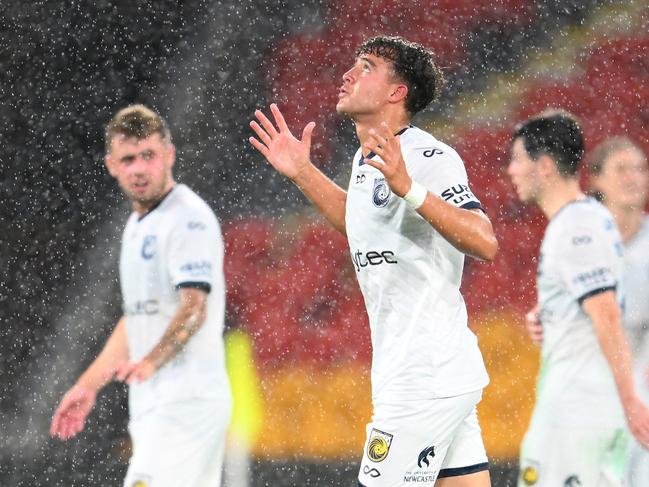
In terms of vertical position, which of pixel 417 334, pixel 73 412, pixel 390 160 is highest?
pixel 390 160

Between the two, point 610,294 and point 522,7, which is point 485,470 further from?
point 522,7

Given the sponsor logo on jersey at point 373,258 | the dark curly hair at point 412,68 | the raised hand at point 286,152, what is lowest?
the sponsor logo on jersey at point 373,258

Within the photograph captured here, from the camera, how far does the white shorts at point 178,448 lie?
149 inches

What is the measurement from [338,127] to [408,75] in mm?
3662

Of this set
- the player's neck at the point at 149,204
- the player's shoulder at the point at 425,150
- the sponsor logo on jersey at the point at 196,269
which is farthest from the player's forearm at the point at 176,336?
the player's shoulder at the point at 425,150

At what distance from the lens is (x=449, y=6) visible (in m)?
6.81

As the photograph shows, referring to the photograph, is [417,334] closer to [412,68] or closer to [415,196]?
[415,196]

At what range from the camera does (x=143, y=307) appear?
423 centimetres

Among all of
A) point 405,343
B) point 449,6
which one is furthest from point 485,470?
point 449,6

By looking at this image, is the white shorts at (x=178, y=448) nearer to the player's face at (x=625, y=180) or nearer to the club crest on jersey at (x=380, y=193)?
the club crest on jersey at (x=380, y=193)

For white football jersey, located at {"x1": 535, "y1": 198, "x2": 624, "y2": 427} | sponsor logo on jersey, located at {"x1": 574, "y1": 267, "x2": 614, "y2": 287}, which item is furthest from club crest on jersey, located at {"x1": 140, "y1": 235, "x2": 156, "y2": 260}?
sponsor logo on jersey, located at {"x1": 574, "y1": 267, "x2": 614, "y2": 287}

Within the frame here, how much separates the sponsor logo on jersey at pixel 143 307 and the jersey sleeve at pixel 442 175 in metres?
1.82

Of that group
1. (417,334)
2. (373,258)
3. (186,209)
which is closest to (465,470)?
(417,334)

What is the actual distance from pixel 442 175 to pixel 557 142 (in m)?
1.96
